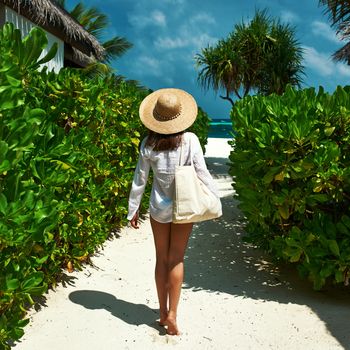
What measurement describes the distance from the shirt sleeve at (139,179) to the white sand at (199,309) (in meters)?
0.93

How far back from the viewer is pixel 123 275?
16.2 feet

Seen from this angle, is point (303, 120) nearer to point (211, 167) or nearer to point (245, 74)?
point (211, 167)

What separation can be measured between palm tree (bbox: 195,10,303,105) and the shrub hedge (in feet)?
47.1

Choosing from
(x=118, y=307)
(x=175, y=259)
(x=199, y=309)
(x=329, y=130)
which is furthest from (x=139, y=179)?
(x=329, y=130)

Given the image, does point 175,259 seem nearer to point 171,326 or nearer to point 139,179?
point 171,326

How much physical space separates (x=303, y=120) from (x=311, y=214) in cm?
99

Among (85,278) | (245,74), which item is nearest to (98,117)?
(85,278)

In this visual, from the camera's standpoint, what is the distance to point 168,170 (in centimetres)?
342

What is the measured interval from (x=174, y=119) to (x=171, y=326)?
1553mm

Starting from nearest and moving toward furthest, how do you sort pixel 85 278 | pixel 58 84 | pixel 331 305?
pixel 58 84 < pixel 331 305 < pixel 85 278

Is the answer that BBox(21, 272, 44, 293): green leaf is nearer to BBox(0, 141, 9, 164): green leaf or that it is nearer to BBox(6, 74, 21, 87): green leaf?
BBox(0, 141, 9, 164): green leaf

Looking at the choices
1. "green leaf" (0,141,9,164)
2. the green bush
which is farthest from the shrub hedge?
the green bush

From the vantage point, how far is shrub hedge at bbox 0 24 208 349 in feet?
7.73

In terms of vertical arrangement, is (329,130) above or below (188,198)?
above
